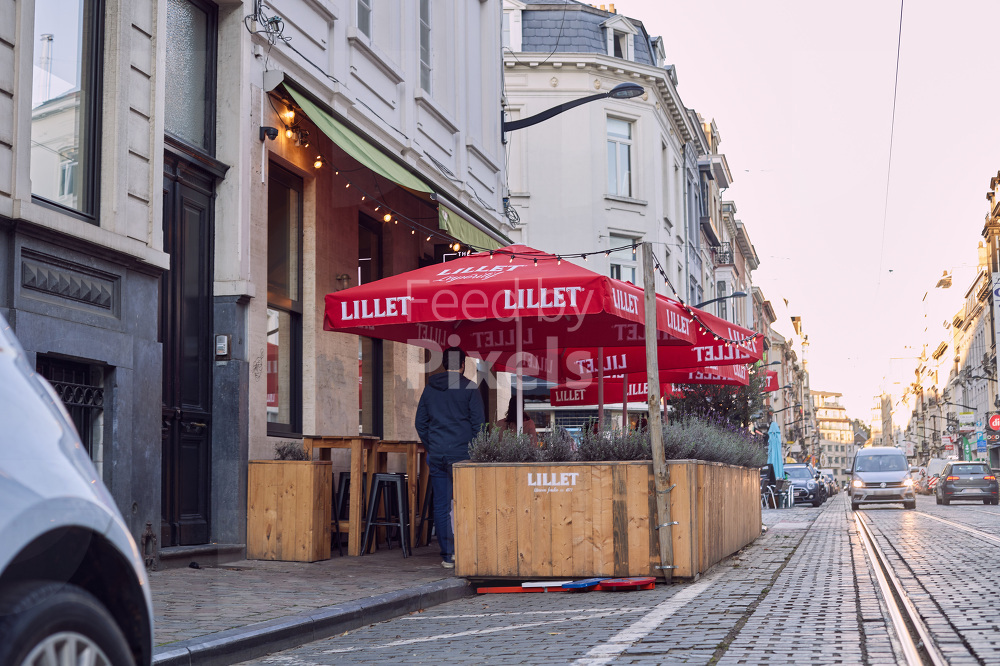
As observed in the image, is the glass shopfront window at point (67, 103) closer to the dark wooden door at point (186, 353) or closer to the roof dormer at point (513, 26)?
the dark wooden door at point (186, 353)

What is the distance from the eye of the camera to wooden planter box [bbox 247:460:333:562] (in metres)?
10.1

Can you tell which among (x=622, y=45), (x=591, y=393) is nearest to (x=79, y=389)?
(x=591, y=393)

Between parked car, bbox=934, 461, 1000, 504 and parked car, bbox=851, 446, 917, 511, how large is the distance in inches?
131

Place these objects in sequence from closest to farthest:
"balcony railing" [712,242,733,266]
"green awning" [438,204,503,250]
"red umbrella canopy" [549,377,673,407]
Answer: "green awning" [438,204,503,250], "red umbrella canopy" [549,377,673,407], "balcony railing" [712,242,733,266]

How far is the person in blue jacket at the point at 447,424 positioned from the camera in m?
10.4

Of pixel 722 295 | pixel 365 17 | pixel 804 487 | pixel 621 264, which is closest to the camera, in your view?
pixel 365 17

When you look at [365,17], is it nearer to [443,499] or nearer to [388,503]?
[388,503]

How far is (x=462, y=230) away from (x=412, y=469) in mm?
3160

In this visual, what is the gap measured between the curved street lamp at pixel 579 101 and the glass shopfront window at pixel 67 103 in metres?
8.00

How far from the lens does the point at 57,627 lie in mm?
2799

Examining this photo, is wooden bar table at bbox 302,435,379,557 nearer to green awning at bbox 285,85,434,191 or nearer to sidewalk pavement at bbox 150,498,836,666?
sidewalk pavement at bbox 150,498,836,666

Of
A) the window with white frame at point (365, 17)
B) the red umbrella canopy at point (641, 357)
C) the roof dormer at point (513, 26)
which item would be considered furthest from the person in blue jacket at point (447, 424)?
the roof dormer at point (513, 26)

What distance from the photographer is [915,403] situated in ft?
499

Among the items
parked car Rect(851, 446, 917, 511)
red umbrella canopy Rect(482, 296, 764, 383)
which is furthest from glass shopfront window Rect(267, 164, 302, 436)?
parked car Rect(851, 446, 917, 511)
